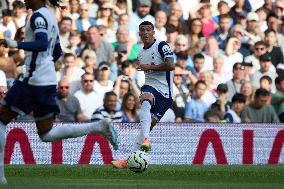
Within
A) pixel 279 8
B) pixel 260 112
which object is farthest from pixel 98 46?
pixel 279 8

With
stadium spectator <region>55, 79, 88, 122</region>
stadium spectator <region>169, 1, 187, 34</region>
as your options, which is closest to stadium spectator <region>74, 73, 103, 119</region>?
stadium spectator <region>55, 79, 88, 122</region>

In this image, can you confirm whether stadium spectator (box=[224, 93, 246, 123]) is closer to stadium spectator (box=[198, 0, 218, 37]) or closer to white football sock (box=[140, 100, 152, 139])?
stadium spectator (box=[198, 0, 218, 37])

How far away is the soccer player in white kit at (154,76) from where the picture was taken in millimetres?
15469

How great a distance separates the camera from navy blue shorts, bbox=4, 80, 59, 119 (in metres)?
12.4

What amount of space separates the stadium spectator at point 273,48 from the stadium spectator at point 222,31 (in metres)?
0.78

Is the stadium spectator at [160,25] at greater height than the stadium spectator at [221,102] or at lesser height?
greater

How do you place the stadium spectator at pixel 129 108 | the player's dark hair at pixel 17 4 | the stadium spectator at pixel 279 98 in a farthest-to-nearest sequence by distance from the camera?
the player's dark hair at pixel 17 4
the stadium spectator at pixel 279 98
the stadium spectator at pixel 129 108

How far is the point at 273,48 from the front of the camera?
23016mm

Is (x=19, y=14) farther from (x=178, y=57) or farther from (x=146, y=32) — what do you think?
(x=146, y=32)

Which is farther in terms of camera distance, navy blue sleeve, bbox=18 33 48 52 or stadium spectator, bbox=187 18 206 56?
stadium spectator, bbox=187 18 206 56

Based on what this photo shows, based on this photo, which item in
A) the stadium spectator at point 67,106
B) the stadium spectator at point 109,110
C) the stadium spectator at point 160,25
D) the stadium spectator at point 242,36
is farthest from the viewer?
the stadium spectator at point 242,36

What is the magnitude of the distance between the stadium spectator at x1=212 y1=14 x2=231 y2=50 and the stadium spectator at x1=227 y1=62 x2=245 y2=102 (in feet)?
4.98

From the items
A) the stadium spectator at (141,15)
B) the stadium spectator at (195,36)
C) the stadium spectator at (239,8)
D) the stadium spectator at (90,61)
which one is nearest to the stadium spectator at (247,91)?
the stadium spectator at (195,36)

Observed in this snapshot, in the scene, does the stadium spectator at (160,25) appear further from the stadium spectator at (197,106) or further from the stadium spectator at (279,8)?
the stadium spectator at (279,8)
